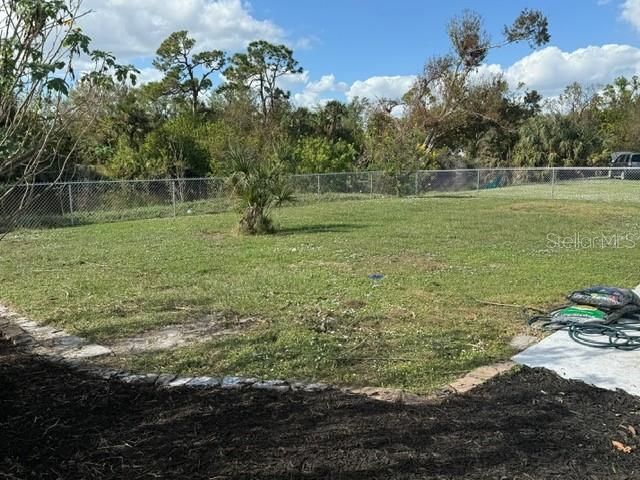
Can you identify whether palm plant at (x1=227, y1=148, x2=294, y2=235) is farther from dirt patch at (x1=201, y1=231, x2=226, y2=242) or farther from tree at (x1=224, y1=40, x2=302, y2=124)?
tree at (x1=224, y1=40, x2=302, y2=124)

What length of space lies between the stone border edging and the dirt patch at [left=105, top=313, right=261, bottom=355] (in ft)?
0.58

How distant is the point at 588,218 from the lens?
14094mm

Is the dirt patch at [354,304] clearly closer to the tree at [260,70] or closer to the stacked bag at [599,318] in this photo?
the stacked bag at [599,318]

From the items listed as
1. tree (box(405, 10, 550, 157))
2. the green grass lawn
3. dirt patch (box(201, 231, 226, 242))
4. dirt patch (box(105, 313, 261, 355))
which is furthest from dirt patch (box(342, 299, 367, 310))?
tree (box(405, 10, 550, 157))

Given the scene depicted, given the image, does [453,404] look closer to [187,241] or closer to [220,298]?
[220,298]

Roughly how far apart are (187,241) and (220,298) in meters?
4.89

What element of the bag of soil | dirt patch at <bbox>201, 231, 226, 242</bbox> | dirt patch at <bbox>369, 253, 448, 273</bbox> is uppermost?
the bag of soil

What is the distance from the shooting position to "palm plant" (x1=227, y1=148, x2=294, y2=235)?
36.8ft

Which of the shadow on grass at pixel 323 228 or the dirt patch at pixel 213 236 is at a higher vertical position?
the shadow on grass at pixel 323 228

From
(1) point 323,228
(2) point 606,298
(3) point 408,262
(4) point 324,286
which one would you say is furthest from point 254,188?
(2) point 606,298

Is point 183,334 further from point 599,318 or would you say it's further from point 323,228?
point 323,228

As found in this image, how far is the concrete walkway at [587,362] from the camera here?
3568 mm

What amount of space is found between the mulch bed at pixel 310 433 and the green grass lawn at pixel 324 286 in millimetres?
491

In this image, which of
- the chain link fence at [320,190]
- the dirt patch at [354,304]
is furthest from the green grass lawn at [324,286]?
the chain link fence at [320,190]
